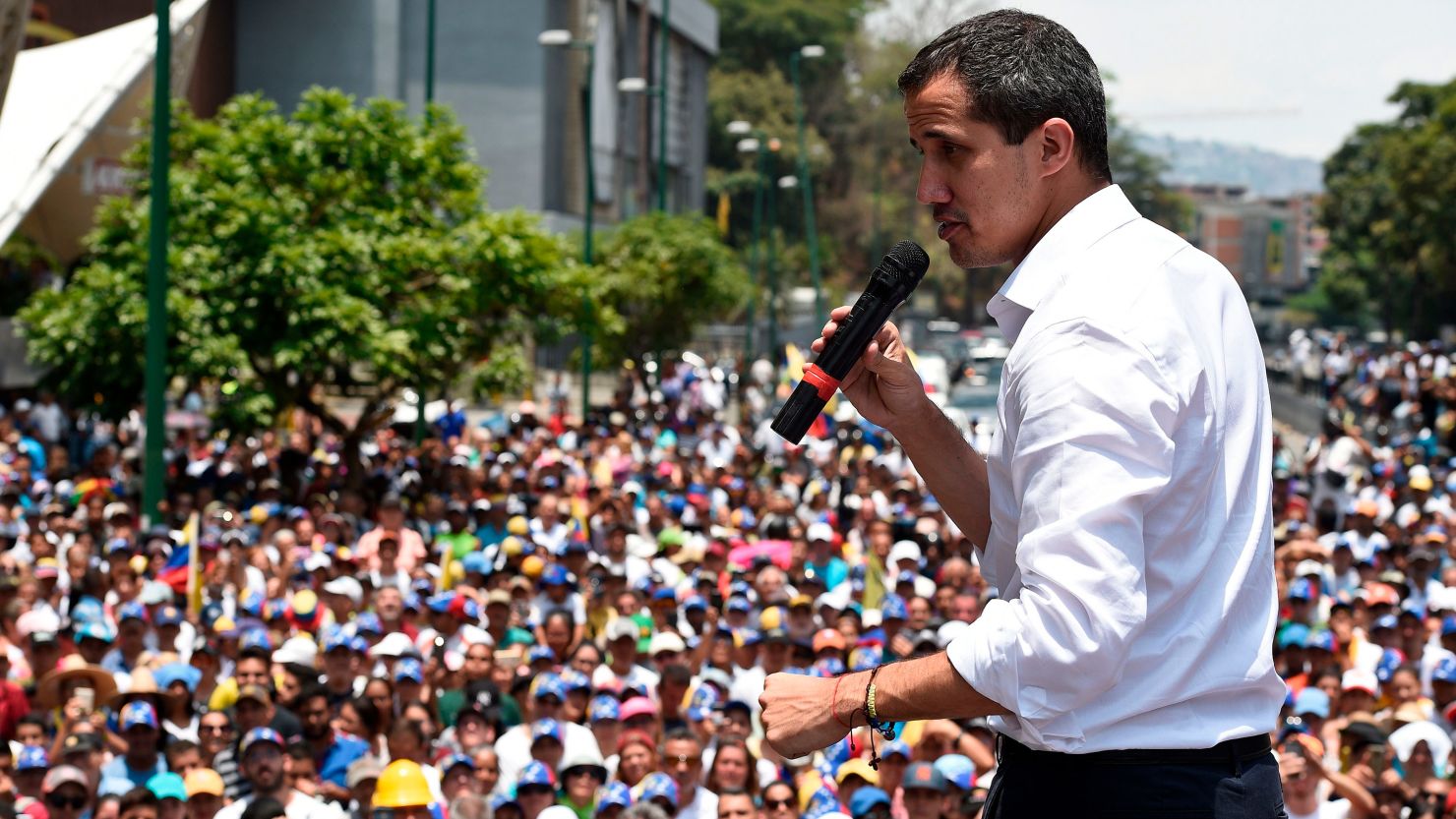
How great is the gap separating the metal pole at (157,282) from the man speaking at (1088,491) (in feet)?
44.0

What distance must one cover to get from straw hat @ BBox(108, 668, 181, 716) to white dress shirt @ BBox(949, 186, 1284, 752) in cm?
732

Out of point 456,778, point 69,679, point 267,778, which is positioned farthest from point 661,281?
point 267,778

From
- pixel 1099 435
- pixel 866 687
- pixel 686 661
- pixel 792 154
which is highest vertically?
pixel 792 154

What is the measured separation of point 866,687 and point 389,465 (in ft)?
58.7

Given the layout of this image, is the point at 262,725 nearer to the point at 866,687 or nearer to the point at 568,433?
the point at 866,687

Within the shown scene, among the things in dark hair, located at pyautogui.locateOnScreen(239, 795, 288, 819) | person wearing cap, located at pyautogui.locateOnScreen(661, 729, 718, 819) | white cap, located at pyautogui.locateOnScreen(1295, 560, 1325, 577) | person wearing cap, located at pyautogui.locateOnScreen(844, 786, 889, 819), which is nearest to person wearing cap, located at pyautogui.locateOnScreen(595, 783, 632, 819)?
person wearing cap, located at pyautogui.locateOnScreen(661, 729, 718, 819)

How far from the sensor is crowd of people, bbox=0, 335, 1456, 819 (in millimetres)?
7754

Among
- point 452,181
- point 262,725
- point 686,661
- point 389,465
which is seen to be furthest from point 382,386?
point 262,725

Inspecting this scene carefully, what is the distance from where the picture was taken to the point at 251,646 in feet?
30.1

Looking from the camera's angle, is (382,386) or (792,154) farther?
(792,154)

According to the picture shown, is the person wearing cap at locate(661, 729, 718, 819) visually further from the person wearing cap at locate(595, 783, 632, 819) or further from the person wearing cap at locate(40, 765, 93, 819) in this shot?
the person wearing cap at locate(40, 765, 93, 819)

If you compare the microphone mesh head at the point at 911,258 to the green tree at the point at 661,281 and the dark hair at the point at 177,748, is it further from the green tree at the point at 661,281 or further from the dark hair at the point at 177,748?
the green tree at the point at 661,281

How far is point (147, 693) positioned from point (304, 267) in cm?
962

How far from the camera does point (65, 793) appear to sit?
753 cm
